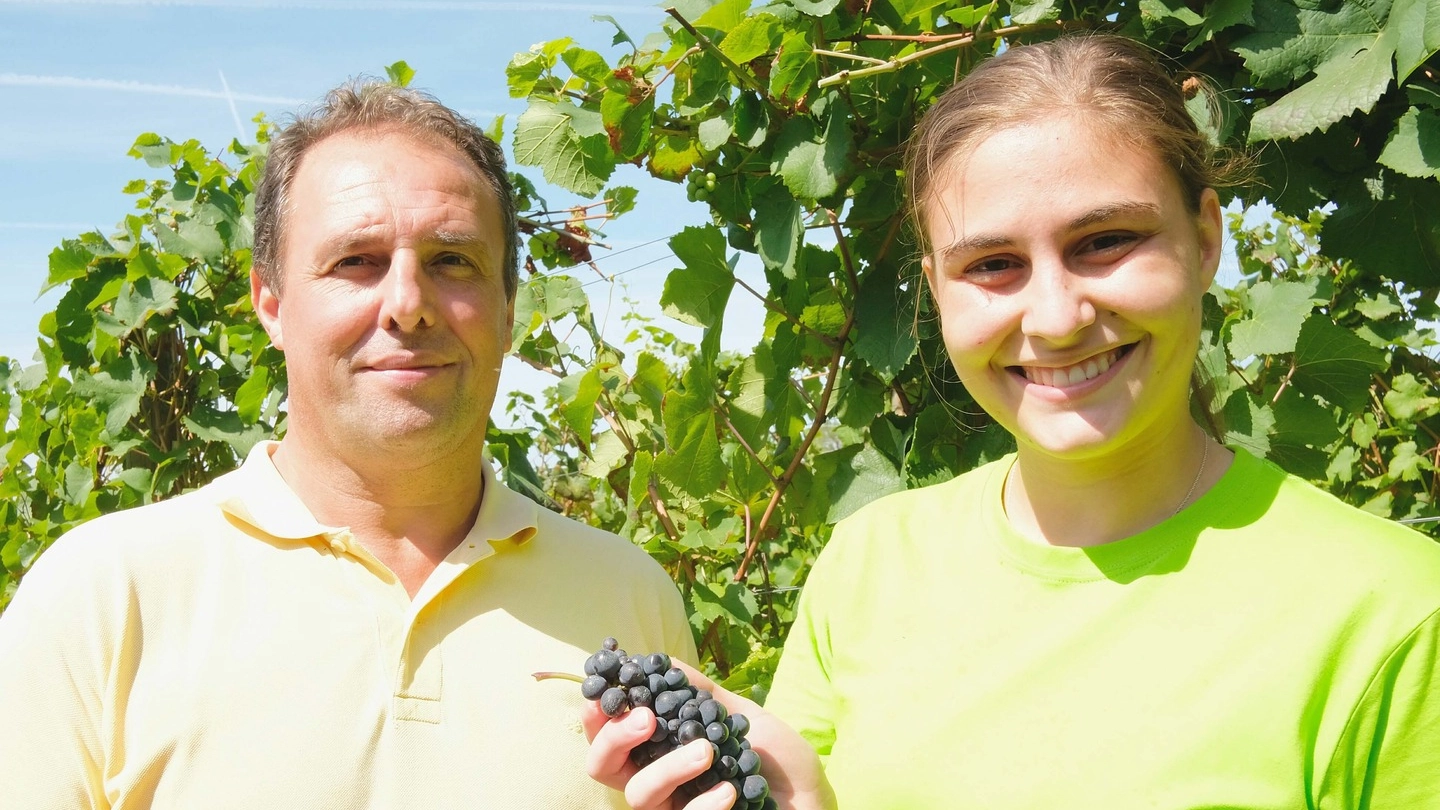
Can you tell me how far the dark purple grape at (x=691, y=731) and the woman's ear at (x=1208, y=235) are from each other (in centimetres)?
87

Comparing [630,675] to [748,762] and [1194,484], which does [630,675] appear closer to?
[748,762]

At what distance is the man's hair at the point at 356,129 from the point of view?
2096mm

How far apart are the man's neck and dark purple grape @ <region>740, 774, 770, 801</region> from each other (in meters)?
0.79

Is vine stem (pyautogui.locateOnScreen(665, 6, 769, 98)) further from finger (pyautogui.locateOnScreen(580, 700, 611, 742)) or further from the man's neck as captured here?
finger (pyautogui.locateOnScreen(580, 700, 611, 742))

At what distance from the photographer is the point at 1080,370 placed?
148 cm

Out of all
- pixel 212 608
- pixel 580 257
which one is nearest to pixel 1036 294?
pixel 212 608

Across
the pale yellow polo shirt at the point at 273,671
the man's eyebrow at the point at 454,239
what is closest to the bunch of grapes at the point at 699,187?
the man's eyebrow at the point at 454,239

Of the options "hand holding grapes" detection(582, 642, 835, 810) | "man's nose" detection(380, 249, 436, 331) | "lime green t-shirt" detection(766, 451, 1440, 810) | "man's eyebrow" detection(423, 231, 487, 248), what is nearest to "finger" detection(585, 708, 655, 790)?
"hand holding grapes" detection(582, 642, 835, 810)

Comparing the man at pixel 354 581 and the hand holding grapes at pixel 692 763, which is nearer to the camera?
the hand holding grapes at pixel 692 763

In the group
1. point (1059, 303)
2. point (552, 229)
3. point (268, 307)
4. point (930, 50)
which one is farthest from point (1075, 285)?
point (552, 229)

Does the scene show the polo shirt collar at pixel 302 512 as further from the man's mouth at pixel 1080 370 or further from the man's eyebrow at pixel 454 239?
the man's mouth at pixel 1080 370

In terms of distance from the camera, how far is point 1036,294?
4.81 ft

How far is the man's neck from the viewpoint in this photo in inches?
76.8

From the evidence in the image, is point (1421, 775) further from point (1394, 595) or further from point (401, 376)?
point (401, 376)
